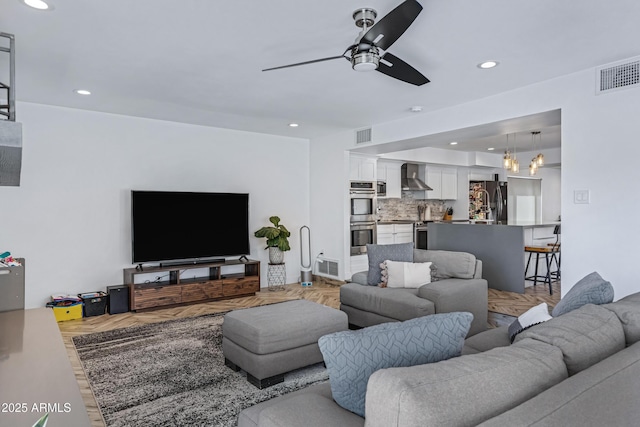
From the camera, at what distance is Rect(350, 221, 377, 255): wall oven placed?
21.7 ft

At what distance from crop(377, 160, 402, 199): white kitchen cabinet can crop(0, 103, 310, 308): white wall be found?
2845mm

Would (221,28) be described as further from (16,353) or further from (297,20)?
(16,353)

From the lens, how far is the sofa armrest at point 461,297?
3.57 m

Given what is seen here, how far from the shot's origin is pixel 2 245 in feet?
14.6

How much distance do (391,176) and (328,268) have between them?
2525mm

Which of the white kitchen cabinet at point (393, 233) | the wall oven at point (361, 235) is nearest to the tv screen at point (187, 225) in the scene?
the wall oven at point (361, 235)

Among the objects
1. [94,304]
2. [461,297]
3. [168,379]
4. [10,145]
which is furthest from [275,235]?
[10,145]

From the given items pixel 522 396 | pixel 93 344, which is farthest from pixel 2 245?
pixel 522 396

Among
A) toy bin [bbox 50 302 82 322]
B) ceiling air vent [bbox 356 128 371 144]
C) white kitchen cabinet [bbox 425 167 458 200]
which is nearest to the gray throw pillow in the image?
ceiling air vent [bbox 356 128 371 144]

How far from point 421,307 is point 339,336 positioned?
7.57 ft

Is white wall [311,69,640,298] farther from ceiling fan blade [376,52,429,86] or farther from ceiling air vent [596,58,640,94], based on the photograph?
ceiling fan blade [376,52,429,86]

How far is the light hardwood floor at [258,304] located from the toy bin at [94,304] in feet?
0.24

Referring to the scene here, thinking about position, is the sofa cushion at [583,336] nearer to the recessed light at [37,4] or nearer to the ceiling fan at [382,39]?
the ceiling fan at [382,39]

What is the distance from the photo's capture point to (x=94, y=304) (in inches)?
185
